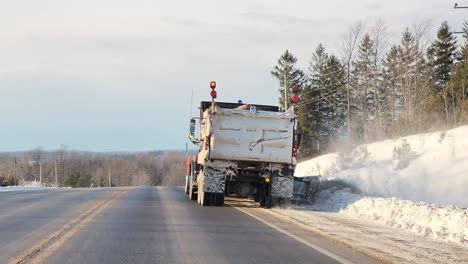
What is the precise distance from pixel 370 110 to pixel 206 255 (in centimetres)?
6011

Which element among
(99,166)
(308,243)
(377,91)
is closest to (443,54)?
(377,91)

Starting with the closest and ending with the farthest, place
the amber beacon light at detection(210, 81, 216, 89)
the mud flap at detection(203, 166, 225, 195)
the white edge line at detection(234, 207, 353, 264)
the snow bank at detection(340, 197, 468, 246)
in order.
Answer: the white edge line at detection(234, 207, 353, 264) < the snow bank at detection(340, 197, 468, 246) < the mud flap at detection(203, 166, 225, 195) < the amber beacon light at detection(210, 81, 216, 89)

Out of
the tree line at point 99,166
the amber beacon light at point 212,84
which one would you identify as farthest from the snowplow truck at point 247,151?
the tree line at point 99,166

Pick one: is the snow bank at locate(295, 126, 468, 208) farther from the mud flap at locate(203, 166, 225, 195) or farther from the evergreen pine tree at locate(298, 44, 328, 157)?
the evergreen pine tree at locate(298, 44, 328, 157)

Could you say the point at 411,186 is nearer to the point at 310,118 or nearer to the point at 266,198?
the point at 266,198

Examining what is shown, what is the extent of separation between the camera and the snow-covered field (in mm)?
12953

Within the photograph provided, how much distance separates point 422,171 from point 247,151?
17650 millimetres

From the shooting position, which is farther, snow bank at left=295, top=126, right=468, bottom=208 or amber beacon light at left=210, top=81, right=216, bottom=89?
snow bank at left=295, top=126, right=468, bottom=208

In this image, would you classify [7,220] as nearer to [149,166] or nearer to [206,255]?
[206,255]

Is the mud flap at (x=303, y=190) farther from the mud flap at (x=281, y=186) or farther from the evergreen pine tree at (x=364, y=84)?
the evergreen pine tree at (x=364, y=84)

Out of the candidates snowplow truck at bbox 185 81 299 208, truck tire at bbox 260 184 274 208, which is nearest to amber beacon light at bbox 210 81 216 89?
snowplow truck at bbox 185 81 299 208

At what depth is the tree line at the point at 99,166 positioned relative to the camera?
452ft

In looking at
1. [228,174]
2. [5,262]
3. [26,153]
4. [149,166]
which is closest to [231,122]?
[228,174]

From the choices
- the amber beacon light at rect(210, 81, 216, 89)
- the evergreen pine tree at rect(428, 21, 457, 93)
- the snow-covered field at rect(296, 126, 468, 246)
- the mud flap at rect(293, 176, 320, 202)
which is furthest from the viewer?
the evergreen pine tree at rect(428, 21, 457, 93)
